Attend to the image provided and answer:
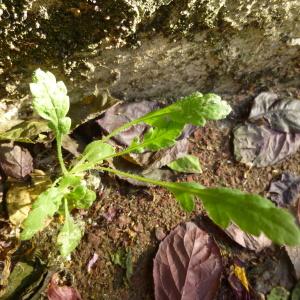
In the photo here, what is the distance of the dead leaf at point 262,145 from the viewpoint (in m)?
1.83

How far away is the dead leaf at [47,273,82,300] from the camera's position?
142 cm

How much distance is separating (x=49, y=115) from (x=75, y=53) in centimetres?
24

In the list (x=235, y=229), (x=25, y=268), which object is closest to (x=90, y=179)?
(x=25, y=268)

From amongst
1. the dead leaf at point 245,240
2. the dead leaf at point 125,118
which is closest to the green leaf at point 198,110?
the dead leaf at point 125,118

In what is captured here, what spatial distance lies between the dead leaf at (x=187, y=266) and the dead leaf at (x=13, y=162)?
0.56 m

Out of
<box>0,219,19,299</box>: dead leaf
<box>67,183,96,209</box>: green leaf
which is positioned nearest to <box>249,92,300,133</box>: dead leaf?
<box>67,183,96,209</box>: green leaf

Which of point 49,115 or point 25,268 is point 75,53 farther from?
point 25,268

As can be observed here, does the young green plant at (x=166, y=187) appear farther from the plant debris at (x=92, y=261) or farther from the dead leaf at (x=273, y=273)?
the dead leaf at (x=273, y=273)

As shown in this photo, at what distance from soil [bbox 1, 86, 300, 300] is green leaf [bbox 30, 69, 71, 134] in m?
0.37

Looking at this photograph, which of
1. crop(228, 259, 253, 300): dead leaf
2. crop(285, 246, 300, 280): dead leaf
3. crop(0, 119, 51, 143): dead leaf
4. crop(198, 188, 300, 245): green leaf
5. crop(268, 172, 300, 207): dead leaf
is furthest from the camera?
crop(268, 172, 300, 207): dead leaf

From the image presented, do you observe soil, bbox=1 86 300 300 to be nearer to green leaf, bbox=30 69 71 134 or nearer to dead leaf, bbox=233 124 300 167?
dead leaf, bbox=233 124 300 167

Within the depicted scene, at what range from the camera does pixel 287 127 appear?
189cm

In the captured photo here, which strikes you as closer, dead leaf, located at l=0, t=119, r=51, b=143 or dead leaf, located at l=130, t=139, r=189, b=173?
dead leaf, located at l=0, t=119, r=51, b=143

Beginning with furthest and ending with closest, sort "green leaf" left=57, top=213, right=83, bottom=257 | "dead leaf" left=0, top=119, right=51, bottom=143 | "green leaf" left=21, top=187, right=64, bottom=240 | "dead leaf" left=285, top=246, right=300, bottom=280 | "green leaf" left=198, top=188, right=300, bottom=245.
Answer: "dead leaf" left=285, top=246, right=300, bottom=280, "dead leaf" left=0, top=119, right=51, bottom=143, "green leaf" left=57, top=213, right=83, bottom=257, "green leaf" left=21, top=187, right=64, bottom=240, "green leaf" left=198, top=188, right=300, bottom=245
